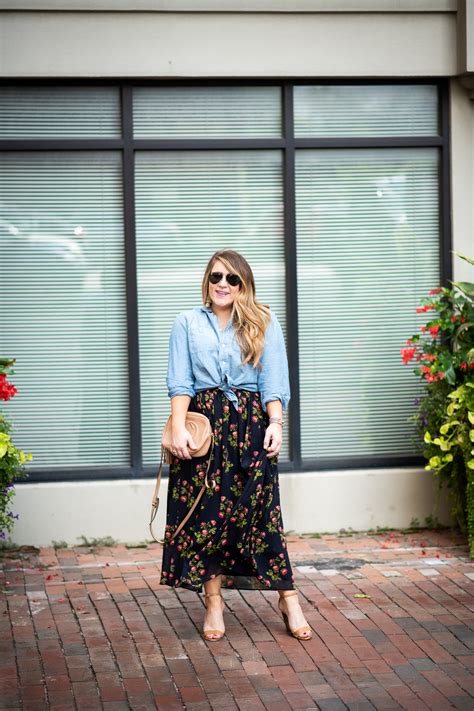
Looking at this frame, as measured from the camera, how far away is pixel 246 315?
218 inches

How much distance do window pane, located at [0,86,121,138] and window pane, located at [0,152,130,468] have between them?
0.16 meters

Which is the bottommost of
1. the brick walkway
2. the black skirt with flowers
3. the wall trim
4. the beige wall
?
the brick walkway

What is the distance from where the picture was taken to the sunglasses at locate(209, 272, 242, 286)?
18.2 ft

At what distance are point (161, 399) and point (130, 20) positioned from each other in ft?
8.67

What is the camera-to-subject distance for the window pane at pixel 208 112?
771 cm

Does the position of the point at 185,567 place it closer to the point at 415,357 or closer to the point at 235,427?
the point at 235,427

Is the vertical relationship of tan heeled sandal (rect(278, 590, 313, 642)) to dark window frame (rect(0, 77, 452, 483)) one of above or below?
below

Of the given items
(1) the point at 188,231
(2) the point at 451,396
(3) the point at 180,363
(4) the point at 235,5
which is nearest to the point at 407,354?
(2) the point at 451,396

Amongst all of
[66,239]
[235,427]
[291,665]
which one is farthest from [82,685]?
[66,239]

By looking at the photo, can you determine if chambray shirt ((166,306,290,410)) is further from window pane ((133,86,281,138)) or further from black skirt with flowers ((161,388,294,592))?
window pane ((133,86,281,138))

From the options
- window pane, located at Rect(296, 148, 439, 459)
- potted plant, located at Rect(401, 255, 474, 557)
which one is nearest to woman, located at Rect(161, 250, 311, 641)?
potted plant, located at Rect(401, 255, 474, 557)

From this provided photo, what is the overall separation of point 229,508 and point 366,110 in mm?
3657

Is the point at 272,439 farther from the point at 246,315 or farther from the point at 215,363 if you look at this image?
the point at 246,315

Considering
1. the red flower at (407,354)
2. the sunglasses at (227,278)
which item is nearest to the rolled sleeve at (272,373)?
the sunglasses at (227,278)
